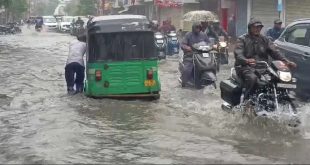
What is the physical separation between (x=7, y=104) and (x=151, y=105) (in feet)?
9.20

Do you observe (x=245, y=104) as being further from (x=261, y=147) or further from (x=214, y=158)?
(x=214, y=158)

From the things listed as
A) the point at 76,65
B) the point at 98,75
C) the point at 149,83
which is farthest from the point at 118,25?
the point at 76,65

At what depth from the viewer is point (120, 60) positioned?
1032cm

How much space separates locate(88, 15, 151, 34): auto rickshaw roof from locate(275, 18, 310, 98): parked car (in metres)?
2.52

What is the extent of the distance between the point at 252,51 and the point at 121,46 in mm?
3049

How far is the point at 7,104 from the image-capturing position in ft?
35.3

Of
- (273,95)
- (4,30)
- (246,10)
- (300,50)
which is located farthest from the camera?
(4,30)

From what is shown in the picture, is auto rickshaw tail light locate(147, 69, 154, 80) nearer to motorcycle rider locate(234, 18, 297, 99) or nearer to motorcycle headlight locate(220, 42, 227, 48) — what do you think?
motorcycle rider locate(234, 18, 297, 99)

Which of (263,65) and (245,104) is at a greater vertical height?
(263,65)

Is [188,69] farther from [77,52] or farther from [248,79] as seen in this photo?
[248,79]

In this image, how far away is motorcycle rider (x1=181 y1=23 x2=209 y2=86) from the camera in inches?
467

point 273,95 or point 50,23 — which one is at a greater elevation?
point 50,23

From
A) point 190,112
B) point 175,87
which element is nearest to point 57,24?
point 175,87

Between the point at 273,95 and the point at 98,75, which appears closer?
the point at 273,95
